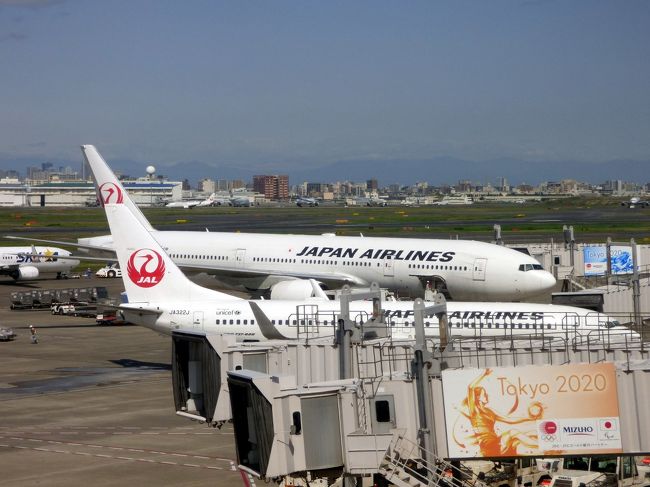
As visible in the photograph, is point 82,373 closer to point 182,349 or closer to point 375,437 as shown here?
point 182,349

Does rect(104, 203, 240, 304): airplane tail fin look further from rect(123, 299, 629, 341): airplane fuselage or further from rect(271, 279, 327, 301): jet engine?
rect(271, 279, 327, 301): jet engine

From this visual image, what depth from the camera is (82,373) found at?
51438 millimetres

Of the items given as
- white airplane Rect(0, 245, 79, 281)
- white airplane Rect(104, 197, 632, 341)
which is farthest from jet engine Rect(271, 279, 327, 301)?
white airplane Rect(0, 245, 79, 281)

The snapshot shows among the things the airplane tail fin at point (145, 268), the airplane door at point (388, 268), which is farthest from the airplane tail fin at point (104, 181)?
the airplane door at point (388, 268)

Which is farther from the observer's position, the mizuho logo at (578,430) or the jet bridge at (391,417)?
the mizuho logo at (578,430)

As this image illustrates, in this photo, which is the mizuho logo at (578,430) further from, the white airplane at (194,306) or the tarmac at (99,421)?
the white airplane at (194,306)

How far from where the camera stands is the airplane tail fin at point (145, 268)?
49250 mm

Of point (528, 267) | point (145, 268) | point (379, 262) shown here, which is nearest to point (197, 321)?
point (145, 268)

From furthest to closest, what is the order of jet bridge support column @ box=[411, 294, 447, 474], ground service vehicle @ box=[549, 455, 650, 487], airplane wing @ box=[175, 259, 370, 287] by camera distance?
1. airplane wing @ box=[175, 259, 370, 287]
2. ground service vehicle @ box=[549, 455, 650, 487]
3. jet bridge support column @ box=[411, 294, 447, 474]

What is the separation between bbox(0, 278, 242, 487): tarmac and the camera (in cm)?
3241

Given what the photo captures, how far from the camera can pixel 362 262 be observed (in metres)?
68.2

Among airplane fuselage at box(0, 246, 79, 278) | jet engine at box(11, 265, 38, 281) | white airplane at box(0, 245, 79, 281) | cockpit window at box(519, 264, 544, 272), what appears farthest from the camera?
airplane fuselage at box(0, 246, 79, 278)

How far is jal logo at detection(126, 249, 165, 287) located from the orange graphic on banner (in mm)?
28480

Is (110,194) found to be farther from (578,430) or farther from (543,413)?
(578,430)
